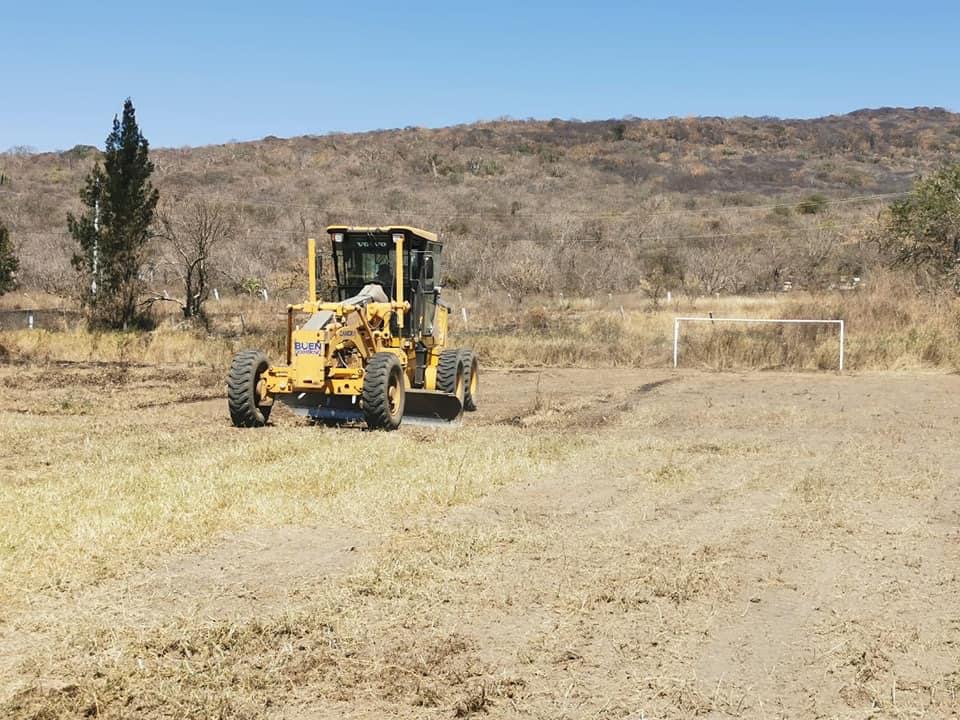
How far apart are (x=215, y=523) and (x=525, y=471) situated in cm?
362

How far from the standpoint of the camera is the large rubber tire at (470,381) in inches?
631

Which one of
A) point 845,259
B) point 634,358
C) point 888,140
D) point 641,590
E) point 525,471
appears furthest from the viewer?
point 888,140

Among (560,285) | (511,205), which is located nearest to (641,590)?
(560,285)

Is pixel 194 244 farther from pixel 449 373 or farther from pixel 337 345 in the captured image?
pixel 337 345

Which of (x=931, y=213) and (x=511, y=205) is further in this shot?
(x=511, y=205)

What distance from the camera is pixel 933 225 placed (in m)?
32.4

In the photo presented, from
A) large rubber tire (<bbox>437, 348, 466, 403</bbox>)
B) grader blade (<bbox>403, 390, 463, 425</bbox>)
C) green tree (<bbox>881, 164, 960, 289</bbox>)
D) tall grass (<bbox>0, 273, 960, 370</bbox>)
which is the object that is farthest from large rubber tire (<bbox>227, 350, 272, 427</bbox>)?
green tree (<bbox>881, 164, 960, 289</bbox>)

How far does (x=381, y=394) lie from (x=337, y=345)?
0.98 m

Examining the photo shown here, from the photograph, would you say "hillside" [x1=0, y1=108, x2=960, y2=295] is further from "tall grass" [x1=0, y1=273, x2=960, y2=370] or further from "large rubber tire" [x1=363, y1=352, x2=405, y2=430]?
"large rubber tire" [x1=363, y1=352, x2=405, y2=430]

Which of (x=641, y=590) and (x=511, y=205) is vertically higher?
(x=511, y=205)

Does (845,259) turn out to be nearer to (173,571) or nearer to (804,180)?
(804,180)

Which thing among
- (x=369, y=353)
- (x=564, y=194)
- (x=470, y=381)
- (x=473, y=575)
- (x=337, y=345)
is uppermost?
(x=564, y=194)

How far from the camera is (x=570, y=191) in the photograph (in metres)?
75.9

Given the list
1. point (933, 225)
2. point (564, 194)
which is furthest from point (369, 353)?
point (564, 194)
